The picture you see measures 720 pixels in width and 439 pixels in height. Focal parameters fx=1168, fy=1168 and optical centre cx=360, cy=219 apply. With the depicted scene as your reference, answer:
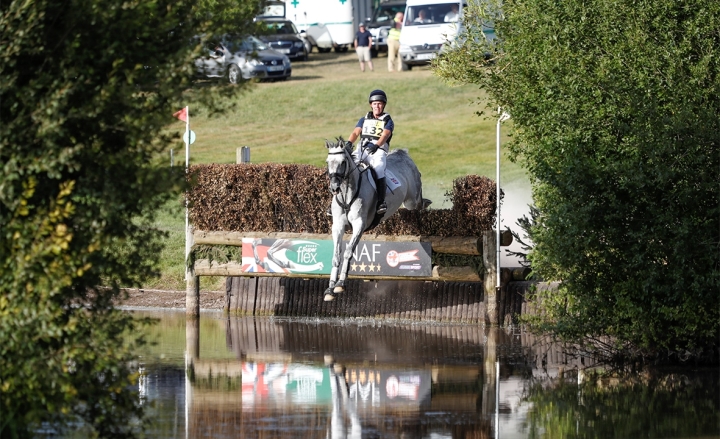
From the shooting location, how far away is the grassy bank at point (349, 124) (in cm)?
3161

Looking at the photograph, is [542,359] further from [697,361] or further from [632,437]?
[632,437]

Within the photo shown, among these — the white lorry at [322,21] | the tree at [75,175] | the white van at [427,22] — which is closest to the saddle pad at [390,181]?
the tree at [75,175]

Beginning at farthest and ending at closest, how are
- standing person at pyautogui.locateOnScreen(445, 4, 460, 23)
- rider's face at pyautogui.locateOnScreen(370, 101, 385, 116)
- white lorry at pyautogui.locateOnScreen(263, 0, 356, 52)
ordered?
white lorry at pyautogui.locateOnScreen(263, 0, 356, 52), standing person at pyautogui.locateOnScreen(445, 4, 460, 23), rider's face at pyautogui.locateOnScreen(370, 101, 385, 116)

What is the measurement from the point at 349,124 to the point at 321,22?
717 inches

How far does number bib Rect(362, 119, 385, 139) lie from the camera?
56.6 ft

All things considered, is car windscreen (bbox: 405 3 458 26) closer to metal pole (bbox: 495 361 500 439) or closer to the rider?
the rider

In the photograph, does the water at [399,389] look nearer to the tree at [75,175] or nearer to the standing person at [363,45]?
the tree at [75,175]

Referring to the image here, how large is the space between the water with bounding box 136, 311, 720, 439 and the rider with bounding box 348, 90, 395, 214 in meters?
2.42

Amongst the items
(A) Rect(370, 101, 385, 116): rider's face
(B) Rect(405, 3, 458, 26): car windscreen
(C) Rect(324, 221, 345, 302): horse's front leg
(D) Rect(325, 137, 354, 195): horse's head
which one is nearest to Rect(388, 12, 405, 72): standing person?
(B) Rect(405, 3, 458, 26): car windscreen

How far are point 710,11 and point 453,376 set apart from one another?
494 cm

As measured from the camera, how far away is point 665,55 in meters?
13.0

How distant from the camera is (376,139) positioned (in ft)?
56.6

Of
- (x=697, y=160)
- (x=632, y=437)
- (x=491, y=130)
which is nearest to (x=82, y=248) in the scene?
(x=632, y=437)

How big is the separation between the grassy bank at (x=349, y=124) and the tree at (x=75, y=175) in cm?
1728
